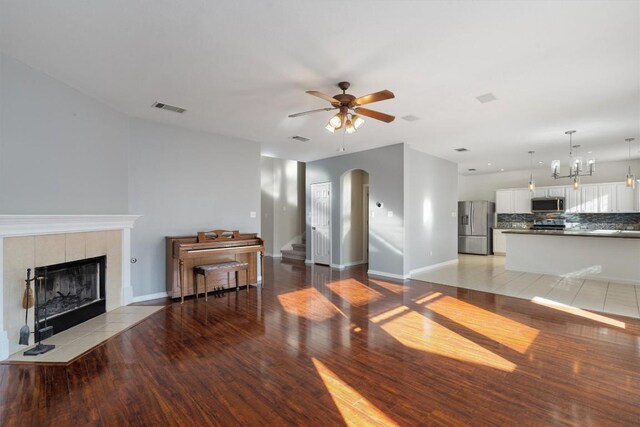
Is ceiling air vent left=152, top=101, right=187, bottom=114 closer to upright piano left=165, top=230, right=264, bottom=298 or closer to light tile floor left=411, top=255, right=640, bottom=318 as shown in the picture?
upright piano left=165, top=230, right=264, bottom=298

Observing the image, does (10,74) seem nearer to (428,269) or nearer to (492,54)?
(492,54)

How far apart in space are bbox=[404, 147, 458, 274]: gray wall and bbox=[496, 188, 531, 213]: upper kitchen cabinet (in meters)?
2.67

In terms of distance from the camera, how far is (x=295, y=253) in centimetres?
878

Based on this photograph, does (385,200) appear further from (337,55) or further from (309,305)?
(337,55)

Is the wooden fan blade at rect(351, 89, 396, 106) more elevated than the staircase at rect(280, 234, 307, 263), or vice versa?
the wooden fan blade at rect(351, 89, 396, 106)

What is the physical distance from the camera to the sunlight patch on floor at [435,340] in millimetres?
2654

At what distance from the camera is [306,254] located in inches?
320

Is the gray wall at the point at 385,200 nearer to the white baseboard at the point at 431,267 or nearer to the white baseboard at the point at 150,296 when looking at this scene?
the white baseboard at the point at 431,267

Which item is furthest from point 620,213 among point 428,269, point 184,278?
point 184,278

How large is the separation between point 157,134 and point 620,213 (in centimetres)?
1098

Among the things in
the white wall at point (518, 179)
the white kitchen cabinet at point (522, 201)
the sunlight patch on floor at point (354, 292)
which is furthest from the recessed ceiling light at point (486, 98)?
the white wall at point (518, 179)

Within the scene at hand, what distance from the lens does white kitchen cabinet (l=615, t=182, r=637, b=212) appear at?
7.50 metres

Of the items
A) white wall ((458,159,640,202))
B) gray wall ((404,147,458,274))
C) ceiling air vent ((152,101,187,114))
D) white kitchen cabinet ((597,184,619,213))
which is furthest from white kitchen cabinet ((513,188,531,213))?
ceiling air vent ((152,101,187,114))

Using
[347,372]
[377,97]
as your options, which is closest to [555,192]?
[377,97]
